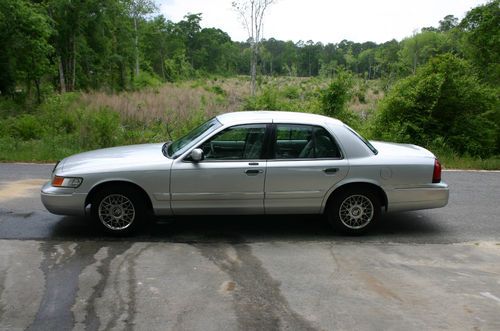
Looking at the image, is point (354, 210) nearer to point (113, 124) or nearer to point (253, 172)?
point (253, 172)

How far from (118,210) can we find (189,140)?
1278mm

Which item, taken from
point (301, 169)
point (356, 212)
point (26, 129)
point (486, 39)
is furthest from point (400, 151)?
point (26, 129)

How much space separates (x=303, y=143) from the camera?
6.08 meters

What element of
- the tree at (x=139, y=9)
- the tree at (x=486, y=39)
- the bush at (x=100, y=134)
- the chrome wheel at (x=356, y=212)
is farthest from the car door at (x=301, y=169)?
the tree at (x=139, y=9)

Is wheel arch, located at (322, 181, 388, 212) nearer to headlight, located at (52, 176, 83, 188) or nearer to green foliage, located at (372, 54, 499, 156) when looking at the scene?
headlight, located at (52, 176, 83, 188)

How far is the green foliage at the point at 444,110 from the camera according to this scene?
14039mm

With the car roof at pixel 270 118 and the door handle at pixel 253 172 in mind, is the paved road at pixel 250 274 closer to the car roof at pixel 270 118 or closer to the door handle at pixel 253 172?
the door handle at pixel 253 172

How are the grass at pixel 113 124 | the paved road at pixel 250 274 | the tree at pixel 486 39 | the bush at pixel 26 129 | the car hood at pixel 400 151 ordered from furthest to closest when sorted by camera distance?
the tree at pixel 486 39 → the bush at pixel 26 129 → the grass at pixel 113 124 → the car hood at pixel 400 151 → the paved road at pixel 250 274

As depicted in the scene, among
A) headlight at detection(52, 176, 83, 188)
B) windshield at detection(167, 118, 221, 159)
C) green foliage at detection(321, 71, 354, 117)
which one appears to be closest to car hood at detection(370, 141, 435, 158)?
windshield at detection(167, 118, 221, 159)

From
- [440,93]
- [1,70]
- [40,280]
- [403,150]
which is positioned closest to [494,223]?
[403,150]

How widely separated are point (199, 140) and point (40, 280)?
2.41 metres

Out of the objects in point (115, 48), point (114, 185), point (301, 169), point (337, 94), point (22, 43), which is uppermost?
point (115, 48)

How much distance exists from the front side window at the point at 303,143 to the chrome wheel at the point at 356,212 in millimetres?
619

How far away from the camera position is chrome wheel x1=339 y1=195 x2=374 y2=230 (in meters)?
6.10
